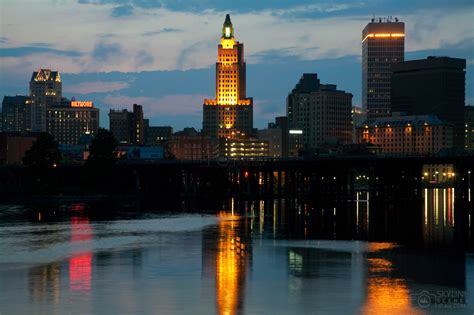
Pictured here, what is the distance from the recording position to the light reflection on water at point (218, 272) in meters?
53.7

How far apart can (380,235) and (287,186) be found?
343ft

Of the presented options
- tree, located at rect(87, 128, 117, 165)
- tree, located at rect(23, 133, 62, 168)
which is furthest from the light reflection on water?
tree, located at rect(87, 128, 117, 165)

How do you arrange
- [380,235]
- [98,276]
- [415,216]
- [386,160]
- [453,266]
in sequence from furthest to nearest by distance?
[386,160]
[415,216]
[380,235]
[453,266]
[98,276]

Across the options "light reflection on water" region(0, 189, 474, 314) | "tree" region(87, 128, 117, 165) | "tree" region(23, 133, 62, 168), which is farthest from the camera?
"tree" region(87, 128, 117, 165)

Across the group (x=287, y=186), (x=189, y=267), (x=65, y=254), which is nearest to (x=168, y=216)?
(x=65, y=254)

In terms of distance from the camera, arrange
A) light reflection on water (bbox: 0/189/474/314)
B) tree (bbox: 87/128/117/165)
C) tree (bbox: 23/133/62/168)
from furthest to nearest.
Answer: tree (bbox: 87/128/117/165) < tree (bbox: 23/133/62/168) < light reflection on water (bbox: 0/189/474/314)

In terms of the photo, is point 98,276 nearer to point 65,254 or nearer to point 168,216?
A: point 65,254

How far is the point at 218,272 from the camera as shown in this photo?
65.7m

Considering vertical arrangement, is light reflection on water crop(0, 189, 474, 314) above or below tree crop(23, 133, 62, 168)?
below

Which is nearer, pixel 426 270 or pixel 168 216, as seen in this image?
pixel 426 270

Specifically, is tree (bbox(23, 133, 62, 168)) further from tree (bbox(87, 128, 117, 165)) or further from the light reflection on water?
the light reflection on water

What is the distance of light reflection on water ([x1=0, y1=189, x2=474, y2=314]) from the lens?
53.7 meters

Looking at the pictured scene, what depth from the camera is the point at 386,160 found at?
173m

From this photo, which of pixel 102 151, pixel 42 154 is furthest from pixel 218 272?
pixel 102 151
